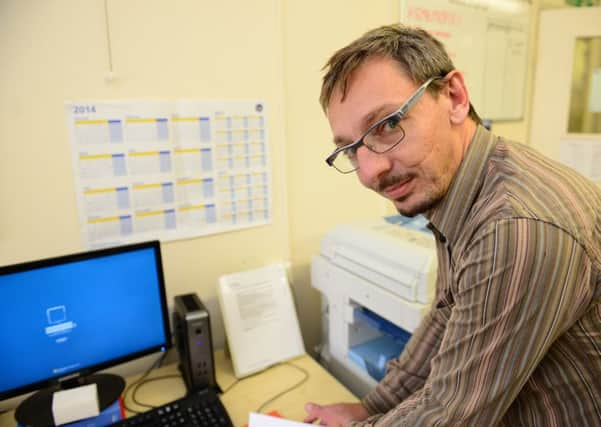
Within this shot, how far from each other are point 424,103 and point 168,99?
2.77ft

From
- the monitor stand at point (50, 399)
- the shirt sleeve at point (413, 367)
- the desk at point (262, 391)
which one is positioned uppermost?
the shirt sleeve at point (413, 367)

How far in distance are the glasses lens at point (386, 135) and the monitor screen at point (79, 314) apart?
0.73 metres

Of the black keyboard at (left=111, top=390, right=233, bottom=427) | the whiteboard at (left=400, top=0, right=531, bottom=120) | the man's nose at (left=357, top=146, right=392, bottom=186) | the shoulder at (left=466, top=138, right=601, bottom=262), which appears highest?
the whiteboard at (left=400, top=0, right=531, bottom=120)

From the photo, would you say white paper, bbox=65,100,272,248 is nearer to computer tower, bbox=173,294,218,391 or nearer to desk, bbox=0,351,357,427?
computer tower, bbox=173,294,218,391

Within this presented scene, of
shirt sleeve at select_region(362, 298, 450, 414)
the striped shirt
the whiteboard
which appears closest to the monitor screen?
shirt sleeve at select_region(362, 298, 450, 414)

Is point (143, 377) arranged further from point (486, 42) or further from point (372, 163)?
point (486, 42)

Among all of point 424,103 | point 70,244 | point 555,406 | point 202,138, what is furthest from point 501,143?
point 70,244

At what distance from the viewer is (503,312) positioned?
597mm

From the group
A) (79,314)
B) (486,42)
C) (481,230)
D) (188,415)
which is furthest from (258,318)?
(486,42)

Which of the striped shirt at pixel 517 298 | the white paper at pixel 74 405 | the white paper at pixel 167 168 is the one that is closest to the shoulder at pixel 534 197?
the striped shirt at pixel 517 298

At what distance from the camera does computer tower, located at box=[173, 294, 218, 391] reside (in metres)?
1.22

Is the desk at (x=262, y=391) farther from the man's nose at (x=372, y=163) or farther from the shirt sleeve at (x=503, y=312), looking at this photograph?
the man's nose at (x=372, y=163)

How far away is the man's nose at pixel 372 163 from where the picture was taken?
2.51ft

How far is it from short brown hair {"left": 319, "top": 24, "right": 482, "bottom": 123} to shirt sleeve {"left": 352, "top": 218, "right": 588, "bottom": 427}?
1.00 ft
